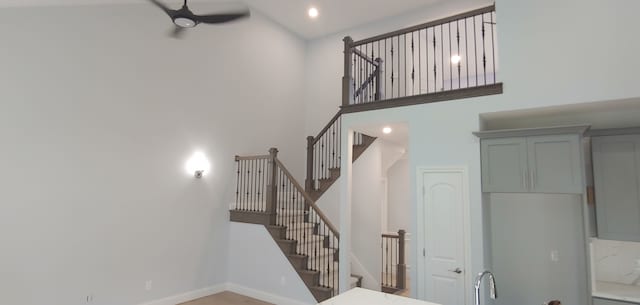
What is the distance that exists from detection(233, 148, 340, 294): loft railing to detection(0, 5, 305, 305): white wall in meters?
0.34

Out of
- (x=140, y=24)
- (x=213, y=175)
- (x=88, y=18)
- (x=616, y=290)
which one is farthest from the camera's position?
(x=213, y=175)

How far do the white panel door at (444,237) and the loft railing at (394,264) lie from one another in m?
2.34

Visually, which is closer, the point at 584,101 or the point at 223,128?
the point at 584,101

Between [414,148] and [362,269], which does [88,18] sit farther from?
[362,269]

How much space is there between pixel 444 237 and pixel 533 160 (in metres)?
1.27

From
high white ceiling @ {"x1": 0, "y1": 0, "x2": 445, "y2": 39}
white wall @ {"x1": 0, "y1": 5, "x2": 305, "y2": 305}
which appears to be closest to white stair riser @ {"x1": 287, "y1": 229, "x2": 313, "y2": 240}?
white wall @ {"x1": 0, "y1": 5, "x2": 305, "y2": 305}

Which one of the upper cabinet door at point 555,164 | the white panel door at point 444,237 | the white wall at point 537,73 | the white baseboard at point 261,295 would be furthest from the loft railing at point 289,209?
the upper cabinet door at point 555,164

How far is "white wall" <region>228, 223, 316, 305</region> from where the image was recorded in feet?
17.3

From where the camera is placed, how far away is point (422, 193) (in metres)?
4.23

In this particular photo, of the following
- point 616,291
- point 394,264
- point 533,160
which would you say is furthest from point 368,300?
point 394,264

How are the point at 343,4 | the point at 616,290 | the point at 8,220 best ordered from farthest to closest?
the point at 343,4
the point at 8,220
the point at 616,290

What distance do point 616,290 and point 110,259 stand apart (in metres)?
6.00

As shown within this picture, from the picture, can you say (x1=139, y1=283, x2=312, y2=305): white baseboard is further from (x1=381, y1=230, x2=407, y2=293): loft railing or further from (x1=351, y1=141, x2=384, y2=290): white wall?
(x1=381, y1=230, x2=407, y2=293): loft railing

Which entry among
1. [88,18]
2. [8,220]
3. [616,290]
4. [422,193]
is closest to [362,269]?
[422,193]
